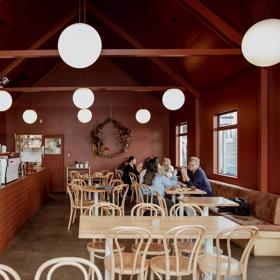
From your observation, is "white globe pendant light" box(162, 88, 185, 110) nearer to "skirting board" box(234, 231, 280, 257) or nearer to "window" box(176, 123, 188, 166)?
"skirting board" box(234, 231, 280, 257)

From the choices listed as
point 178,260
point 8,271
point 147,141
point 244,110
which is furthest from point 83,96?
point 147,141

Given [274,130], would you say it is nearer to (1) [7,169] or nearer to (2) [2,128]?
(1) [7,169]

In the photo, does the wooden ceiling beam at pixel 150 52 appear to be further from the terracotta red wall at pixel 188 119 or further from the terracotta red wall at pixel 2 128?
the terracotta red wall at pixel 2 128

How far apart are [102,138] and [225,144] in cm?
500

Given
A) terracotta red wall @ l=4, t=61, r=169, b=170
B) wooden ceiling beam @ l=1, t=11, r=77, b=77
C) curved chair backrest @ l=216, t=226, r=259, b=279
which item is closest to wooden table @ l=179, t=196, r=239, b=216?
curved chair backrest @ l=216, t=226, r=259, b=279

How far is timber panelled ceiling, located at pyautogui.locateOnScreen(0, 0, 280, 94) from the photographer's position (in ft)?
17.2

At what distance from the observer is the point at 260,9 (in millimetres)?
4637

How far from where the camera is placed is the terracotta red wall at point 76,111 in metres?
11.2

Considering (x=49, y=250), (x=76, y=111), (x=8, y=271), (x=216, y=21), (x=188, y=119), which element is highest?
(x=216, y=21)

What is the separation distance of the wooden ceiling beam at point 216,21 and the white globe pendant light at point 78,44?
2599mm

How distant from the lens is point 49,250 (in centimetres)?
485

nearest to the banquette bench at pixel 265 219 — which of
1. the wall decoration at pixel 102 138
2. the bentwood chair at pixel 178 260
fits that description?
the bentwood chair at pixel 178 260

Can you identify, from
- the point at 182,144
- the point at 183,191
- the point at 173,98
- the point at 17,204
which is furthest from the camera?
the point at 182,144

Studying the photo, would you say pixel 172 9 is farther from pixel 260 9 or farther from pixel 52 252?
pixel 52 252
